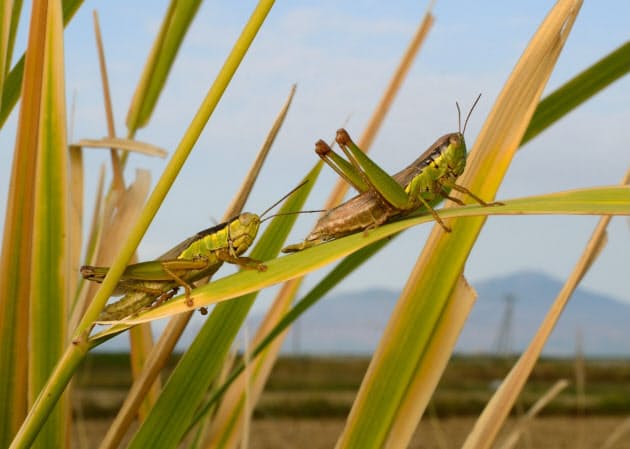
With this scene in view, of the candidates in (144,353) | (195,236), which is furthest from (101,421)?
(195,236)

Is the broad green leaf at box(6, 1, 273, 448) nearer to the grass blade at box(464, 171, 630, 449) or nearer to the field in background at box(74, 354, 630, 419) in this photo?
the grass blade at box(464, 171, 630, 449)

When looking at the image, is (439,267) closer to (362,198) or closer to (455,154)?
(362,198)

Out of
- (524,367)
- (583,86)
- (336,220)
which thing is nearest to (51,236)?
(336,220)

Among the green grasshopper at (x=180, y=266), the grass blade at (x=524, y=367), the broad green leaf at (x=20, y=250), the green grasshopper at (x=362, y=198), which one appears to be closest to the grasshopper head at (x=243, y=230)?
the green grasshopper at (x=180, y=266)

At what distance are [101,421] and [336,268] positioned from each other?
6968mm

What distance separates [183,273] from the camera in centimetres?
115

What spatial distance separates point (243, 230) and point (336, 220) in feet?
0.54

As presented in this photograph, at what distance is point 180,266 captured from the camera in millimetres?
1143

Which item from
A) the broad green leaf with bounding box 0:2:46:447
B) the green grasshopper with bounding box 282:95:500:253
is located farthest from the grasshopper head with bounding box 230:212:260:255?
the broad green leaf with bounding box 0:2:46:447

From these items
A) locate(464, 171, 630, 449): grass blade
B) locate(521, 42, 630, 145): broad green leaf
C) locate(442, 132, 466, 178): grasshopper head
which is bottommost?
locate(464, 171, 630, 449): grass blade

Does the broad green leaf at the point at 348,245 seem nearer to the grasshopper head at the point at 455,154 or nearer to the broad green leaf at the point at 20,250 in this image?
the grasshopper head at the point at 455,154

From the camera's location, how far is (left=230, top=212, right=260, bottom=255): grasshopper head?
117 centimetres

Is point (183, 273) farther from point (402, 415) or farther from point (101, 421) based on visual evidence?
point (101, 421)

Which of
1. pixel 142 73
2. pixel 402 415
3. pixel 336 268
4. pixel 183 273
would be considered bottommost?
pixel 402 415
